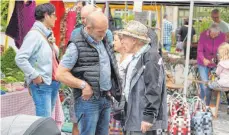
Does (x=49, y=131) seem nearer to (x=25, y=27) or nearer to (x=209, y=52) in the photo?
(x=25, y=27)

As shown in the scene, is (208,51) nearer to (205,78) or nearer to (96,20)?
(205,78)

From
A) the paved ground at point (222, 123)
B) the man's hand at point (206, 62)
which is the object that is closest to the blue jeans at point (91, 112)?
the paved ground at point (222, 123)

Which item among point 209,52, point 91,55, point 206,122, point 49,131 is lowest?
point 206,122

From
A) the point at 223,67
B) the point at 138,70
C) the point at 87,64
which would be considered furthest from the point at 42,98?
the point at 223,67

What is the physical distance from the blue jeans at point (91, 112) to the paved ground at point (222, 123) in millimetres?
3144

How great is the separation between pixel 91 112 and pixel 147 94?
621mm

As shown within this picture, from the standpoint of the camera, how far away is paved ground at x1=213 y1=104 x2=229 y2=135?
22.0ft

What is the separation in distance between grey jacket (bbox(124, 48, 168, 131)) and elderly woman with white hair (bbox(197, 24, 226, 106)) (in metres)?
4.50

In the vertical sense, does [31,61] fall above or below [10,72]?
above

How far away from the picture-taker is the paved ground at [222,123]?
6691mm

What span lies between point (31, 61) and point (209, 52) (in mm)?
4476

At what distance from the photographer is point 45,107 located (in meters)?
4.54

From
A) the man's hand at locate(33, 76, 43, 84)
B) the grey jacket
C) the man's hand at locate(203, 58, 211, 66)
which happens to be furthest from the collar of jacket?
the man's hand at locate(203, 58, 211, 66)

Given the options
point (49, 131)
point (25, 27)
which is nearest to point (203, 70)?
point (25, 27)
